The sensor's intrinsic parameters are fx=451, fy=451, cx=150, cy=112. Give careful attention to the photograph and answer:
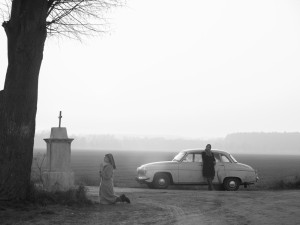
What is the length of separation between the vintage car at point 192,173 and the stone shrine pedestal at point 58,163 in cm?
527

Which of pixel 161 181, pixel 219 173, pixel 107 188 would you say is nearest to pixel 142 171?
pixel 161 181

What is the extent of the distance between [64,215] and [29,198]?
1365 millimetres

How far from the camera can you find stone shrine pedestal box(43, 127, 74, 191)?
13531 mm

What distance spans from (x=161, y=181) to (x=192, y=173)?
1.30 metres

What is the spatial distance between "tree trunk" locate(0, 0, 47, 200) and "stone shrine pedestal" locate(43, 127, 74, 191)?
240 cm

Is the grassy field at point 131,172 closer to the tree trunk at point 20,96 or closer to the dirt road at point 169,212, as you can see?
the dirt road at point 169,212

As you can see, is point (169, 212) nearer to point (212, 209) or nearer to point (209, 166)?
point (212, 209)

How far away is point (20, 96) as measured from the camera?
11.0 m

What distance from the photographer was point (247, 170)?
18.6 metres

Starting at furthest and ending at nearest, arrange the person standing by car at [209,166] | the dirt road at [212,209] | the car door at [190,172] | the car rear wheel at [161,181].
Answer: the car rear wheel at [161,181] → the car door at [190,172] → the person standing by car at [209,166] → the dirt road at [212,209]

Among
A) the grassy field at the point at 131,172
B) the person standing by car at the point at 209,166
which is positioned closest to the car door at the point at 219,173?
the person standing by car at the point at 209,166

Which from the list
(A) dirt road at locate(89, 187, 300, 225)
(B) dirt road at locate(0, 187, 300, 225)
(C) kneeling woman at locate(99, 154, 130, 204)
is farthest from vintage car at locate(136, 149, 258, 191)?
(C) kneeling woman at locate(99, 154, 130, 204)

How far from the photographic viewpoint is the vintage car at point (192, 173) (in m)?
18.3

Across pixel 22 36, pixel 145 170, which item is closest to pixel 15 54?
pixel 22 36
